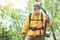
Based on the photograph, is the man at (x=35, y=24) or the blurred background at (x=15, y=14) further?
the blurred background at (x=15, y=14)

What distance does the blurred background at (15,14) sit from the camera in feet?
10.3

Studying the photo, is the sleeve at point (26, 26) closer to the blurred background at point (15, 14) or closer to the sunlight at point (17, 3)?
the blurred background at point (15, 14)

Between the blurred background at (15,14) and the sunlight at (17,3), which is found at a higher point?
the sunlight at (17,3)

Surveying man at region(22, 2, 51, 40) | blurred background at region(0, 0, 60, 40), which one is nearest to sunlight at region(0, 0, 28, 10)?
blurred background at region(0, 0, 60, 40)

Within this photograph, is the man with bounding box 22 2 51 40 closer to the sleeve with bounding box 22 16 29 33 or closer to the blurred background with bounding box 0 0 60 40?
→ the sleeve with bounding box 22 16 29 33

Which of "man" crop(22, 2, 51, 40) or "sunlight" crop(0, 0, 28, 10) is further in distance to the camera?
"sunlight" crop(0, 0, 28, 10)

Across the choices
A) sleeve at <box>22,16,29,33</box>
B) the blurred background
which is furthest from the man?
the blurred background

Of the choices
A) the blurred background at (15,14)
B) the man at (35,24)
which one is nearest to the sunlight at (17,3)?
the blurred background at (15,14)

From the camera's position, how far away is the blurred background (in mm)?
3139

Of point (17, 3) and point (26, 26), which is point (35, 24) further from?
point (17, 3)

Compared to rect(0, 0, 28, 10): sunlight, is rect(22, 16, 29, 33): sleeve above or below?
below

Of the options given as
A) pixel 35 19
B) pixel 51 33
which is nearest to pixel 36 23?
pixel 35 19

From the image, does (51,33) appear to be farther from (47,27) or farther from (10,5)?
(10,5)

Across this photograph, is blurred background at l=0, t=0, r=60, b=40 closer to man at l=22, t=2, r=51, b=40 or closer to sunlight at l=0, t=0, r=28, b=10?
sunlight at l=0, t=0, r=28, b=10
